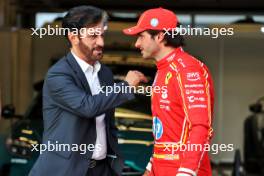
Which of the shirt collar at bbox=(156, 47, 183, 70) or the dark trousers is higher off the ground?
the shirt collar at bbox=(156, 47, 183, 70)

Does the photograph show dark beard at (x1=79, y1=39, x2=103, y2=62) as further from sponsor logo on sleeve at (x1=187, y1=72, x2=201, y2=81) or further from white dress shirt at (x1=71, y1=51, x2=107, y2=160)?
sponsor logo on sleeve at (x1=187, y1=72, x2=201, y2=81)

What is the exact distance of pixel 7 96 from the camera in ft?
37.4

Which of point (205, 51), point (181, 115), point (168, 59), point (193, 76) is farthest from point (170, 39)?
point (205, 51)

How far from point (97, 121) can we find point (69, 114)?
213mm

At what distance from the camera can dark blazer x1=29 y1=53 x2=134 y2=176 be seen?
3.11 meters

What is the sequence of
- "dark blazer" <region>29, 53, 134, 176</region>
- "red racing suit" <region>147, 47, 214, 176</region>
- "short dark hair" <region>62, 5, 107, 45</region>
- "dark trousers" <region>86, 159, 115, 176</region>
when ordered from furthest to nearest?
"dark trousers" <region>86, 159, 115, 176</region>, "short dark hair" <region>62, 5, 107, 45</region>, "dark blazer" <region>29, 53, 134, 176</region>, "red racing suit" <region>147, 47, 214, 176</region>

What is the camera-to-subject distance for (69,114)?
3.18m

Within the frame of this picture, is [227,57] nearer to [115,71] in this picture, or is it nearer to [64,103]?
[115,71]

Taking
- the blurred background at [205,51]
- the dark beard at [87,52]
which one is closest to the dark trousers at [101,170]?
the dark beard at [87,52]

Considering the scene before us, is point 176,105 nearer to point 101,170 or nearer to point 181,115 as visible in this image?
point 181,115

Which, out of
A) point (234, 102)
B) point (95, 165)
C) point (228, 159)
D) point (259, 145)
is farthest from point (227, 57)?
point (95, 165)

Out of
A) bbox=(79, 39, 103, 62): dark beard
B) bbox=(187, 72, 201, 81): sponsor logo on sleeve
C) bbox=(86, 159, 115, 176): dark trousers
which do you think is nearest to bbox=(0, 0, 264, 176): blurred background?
bbox=(86, 159, 115, 176): dark trousers

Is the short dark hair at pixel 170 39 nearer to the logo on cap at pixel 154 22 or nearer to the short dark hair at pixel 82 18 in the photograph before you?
the logo on cap at pixel 154 22

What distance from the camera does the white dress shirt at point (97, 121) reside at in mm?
3318
